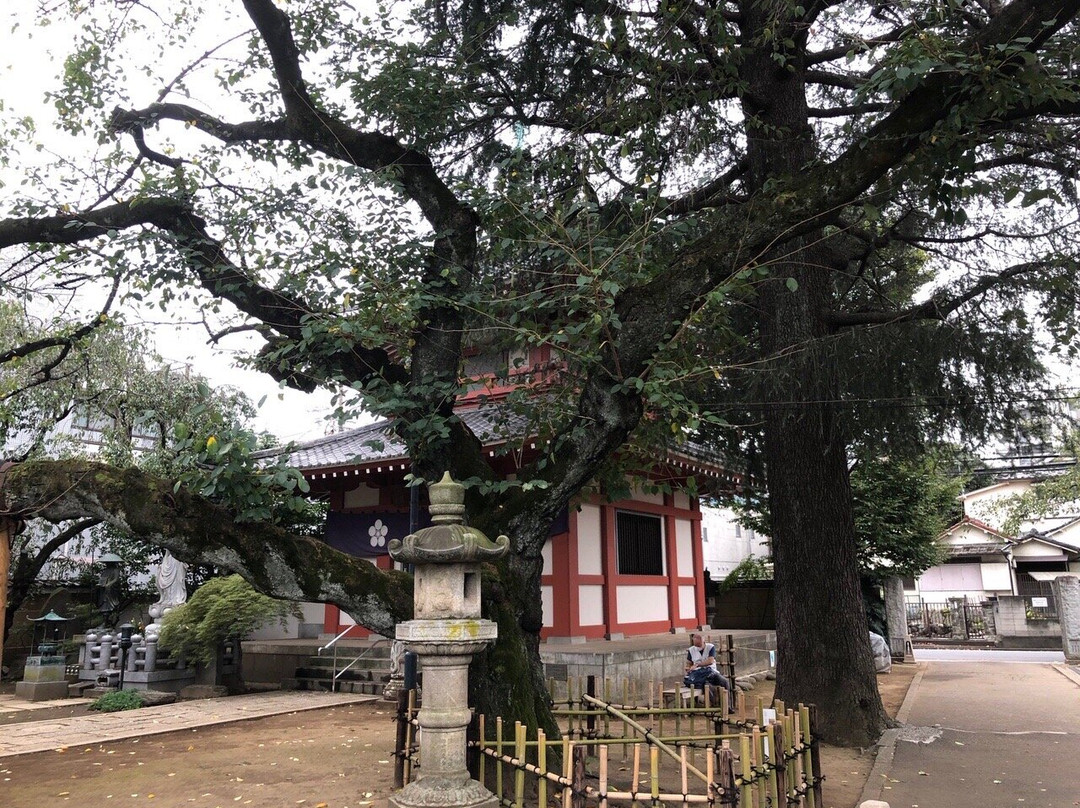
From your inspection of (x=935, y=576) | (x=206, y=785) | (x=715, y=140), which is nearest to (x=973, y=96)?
(x=715, y=140)

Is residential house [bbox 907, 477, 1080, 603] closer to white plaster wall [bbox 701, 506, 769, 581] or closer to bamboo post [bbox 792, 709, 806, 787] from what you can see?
white plaster wall [bbox 701, 506, 769, 581]

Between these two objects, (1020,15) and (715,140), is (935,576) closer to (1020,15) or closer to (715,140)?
(715,140)

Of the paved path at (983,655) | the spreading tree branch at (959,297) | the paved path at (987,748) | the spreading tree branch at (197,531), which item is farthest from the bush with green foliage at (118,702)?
the paved path at (983,655)

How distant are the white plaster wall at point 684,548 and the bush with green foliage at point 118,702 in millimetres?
10390

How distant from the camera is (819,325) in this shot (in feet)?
32.2

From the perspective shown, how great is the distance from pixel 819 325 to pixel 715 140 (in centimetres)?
265

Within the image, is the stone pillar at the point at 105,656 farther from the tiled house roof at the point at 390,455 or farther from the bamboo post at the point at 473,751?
the bamboo post at the point at 473,751

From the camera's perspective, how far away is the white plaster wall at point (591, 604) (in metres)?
13.6

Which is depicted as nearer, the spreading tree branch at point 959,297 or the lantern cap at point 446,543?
the lantern cap at point 446,543

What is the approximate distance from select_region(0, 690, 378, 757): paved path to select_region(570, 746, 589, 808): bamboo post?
7.08 meters

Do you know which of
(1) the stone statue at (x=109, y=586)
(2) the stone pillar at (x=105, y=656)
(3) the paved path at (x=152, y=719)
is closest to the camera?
(3) the paved path at (x=152, y=719)

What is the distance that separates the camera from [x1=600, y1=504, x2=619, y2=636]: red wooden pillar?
46.6 ft

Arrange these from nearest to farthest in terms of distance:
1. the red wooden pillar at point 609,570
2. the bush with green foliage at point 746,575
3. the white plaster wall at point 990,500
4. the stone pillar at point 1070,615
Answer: the red wooden pillar at point 609,570 → the stone pillar at point 1070,615 → the bush with green foliage at point 746,575 → the white plaster wall at point 990,500

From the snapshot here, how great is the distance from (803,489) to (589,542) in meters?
5.33
